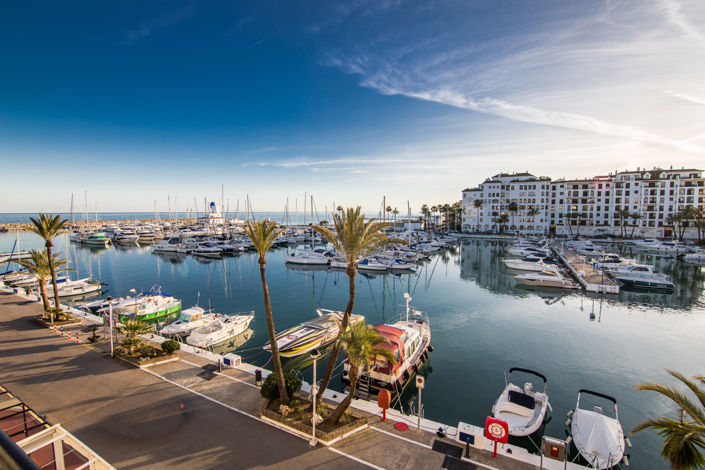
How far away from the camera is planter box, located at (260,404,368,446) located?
1390cm

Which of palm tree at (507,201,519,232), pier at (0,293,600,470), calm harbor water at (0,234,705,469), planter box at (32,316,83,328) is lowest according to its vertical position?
calm harbor water at (0,234,705,469)

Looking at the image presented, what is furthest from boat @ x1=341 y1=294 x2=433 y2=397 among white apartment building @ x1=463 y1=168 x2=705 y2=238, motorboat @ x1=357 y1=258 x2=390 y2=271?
white apartment building @ x1=463 y1=168 x2=705 y2=238

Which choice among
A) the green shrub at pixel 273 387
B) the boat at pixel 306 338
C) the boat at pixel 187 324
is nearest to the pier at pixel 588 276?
the boat at pixel 306 338

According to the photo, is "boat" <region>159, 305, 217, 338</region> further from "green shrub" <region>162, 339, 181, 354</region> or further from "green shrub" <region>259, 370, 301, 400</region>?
"green shrub" <region>259, 370, 301, 400</region>

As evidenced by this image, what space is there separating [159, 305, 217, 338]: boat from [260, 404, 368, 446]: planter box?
653 inches

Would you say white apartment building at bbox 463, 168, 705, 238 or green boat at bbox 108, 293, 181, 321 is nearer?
green boat at bbox 108, 293, 181, 321

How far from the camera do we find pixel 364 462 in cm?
1278

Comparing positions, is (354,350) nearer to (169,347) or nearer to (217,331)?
(169,347)

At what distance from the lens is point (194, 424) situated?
14758 millimetres

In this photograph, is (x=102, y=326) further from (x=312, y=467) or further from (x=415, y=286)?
(x=415, y=286)

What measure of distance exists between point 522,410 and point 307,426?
11.2 metres

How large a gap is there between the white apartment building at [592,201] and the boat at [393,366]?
114 metres

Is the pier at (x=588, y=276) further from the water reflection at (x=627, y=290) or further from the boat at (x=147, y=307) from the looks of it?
the boat at (x=147, y=307)

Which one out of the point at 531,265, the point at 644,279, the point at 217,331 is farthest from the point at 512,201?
the point at 217,331
